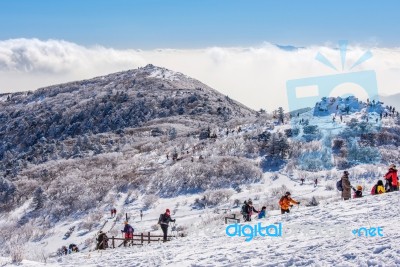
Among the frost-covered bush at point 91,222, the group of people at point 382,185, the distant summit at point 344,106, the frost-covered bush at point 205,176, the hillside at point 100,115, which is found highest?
the hillside at point 100,115

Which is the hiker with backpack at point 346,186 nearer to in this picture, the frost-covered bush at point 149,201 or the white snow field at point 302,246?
the white snow field at point 302,246

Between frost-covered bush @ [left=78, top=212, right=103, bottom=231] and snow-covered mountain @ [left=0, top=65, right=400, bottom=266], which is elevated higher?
snow-covered mountain @ [left=0, top=65, right=400, bottom=266]

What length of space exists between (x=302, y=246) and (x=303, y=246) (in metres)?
0.04

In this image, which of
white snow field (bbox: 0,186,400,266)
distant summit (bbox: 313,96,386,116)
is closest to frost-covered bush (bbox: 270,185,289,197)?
white snow field (bbox: 0,186,400,266)

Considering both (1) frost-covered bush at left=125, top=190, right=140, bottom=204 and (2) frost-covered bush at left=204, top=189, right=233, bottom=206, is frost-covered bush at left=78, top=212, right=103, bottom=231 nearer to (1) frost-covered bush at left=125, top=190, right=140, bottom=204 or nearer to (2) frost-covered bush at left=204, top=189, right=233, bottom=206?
(1) frost-covered bush at left=125, top=190, right=140, bottom=204

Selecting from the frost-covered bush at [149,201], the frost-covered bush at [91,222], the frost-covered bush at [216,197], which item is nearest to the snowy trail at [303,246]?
the frost-covered bush at [91,222]

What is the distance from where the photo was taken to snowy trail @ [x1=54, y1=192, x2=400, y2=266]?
10758 mm

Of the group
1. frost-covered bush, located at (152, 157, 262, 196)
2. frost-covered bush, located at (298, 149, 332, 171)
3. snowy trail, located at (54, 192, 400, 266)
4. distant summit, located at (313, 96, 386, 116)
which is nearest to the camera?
snowy trail, located at (54, 192, 400, 266)

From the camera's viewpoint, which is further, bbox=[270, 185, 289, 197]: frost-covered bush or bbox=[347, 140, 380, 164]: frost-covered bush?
bbox=[347, 140, 380, 164]: frost-covered bush

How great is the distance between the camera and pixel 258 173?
49500 mm

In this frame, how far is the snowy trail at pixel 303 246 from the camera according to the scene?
10.8 meters

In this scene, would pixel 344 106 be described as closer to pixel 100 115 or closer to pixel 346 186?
pixel 346 186

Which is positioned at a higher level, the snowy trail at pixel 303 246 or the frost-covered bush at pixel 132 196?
the snowy trail at pixel 303 246

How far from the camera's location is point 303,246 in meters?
12.4
